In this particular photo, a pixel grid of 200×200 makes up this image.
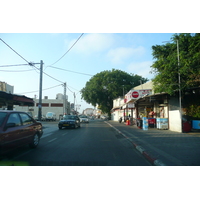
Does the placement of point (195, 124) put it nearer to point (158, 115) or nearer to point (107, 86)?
point (158, 115)

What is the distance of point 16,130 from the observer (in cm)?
649

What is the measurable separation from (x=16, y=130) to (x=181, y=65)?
12.6m

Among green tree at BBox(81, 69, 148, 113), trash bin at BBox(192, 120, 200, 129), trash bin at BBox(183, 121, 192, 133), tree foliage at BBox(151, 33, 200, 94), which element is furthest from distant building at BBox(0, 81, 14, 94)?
trash bin at BBox(192, 120, 200, 129)

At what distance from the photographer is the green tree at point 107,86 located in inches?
1871

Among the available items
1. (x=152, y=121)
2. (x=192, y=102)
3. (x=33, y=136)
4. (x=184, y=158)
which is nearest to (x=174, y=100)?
(x=192, y=102)

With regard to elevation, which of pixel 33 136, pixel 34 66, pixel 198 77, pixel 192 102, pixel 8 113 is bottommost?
pixel 33 136

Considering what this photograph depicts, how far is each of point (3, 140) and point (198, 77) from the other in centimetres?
1339

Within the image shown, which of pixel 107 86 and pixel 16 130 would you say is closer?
pixel 16 130

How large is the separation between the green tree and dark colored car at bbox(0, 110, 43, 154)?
130 ft

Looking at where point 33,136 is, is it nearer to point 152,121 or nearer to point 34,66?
point 152,121

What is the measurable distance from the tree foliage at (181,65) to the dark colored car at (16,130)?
11.0m

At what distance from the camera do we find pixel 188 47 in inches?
604

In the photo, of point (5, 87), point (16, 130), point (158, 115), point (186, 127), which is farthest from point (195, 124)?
point (5, 87)

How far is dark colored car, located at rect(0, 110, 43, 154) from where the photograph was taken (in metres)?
5.80
